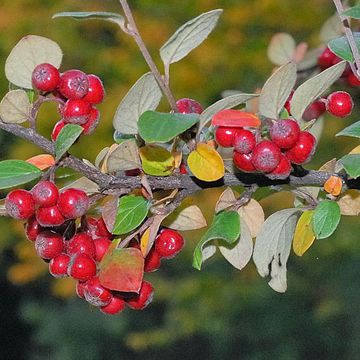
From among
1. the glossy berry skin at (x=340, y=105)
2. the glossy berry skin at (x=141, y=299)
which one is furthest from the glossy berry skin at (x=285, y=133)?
the glossy berry skin at (x=141, y=299)

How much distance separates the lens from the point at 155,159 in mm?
730

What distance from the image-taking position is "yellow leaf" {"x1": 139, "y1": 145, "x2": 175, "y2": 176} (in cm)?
73

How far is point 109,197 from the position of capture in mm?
799

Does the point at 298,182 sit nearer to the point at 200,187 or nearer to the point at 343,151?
the point at 200,187

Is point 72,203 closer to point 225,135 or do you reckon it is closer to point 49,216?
point 49,216

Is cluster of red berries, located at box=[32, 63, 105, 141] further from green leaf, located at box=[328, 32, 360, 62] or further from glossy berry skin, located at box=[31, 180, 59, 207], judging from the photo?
green leaf, located at box=[328, 32, 360, 62]

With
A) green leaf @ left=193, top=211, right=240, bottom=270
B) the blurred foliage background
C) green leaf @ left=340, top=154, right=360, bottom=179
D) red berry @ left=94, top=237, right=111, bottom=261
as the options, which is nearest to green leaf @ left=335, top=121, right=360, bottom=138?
green leaf @ left=340, top=154, right=360, bottom=179

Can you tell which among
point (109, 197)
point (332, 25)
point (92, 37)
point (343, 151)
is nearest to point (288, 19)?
point (343, 151)

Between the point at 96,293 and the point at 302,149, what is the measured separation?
0.75ft

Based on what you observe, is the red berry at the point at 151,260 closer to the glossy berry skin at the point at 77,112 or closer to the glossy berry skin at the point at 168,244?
the glossy berry skin at the point at 168,244

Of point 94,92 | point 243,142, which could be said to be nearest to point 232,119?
point 243,142

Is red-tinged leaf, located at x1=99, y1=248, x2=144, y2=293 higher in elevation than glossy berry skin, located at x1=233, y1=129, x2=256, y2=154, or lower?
lower

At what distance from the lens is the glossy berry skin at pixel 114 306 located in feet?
2.56

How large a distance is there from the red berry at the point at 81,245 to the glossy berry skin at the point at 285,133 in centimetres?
20
